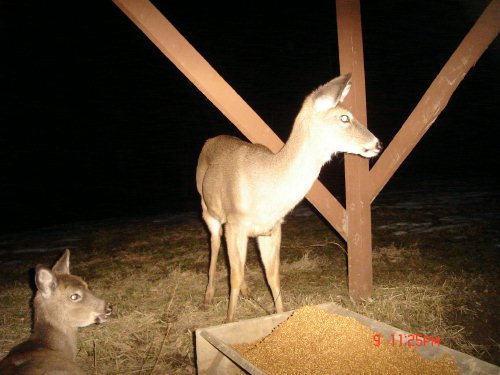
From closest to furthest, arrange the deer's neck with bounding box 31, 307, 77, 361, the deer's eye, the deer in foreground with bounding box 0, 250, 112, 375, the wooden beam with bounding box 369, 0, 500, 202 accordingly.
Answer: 1. the deer in foreground with bounding box 0, 250, 112, 375
2. the deer's neck with bounding box 31, 307, 77, 361
3. the wooden beam with bounding box 369, 0, 500, 202
4. the deer's eye

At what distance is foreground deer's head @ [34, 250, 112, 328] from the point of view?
375cm

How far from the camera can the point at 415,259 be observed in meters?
6.14

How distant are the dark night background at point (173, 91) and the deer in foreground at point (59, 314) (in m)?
10.8

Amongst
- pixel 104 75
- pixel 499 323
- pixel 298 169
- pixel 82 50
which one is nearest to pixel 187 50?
pixel 298 169

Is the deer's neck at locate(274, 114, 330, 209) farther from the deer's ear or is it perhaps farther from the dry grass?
the deer's ear

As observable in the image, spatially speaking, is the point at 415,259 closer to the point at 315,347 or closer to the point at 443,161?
the point at 315,347

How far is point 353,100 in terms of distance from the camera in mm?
4402

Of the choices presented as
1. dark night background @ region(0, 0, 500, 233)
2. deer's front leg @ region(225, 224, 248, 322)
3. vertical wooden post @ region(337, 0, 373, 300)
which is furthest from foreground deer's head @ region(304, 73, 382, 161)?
dark night background @ region(0, 0, 500, 233)

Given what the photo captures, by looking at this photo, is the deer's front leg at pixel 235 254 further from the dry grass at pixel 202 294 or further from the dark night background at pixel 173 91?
the dark night background at pixel 173 91

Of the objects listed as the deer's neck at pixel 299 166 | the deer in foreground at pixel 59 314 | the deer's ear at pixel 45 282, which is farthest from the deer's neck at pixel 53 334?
the deer's neck at pixel 299 166

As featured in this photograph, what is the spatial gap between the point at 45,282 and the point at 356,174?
3045mm

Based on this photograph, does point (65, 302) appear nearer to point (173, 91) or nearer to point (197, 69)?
point (197, 69)

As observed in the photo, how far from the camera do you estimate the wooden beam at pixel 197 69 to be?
12.0 ft

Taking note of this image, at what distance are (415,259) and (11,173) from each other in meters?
22.2
